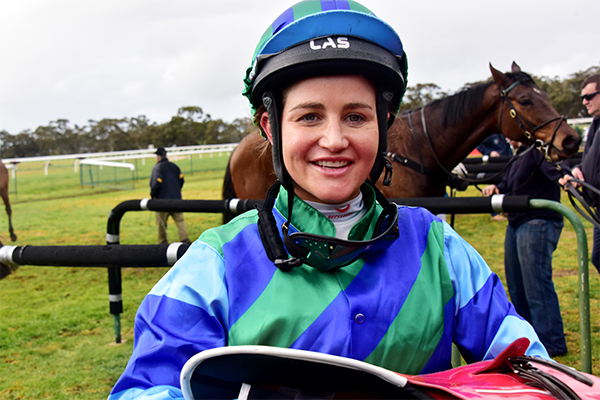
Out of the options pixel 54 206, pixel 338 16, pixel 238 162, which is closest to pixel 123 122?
pixel 54 206

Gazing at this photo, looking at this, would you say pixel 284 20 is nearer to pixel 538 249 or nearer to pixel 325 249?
pixel 325 249

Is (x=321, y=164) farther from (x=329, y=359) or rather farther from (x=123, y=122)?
(x=123, y=122)

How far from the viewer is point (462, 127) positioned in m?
4.23

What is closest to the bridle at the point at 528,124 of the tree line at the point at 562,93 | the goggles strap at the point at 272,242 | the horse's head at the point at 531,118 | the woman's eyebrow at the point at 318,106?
the horse's head at the point at 531,118

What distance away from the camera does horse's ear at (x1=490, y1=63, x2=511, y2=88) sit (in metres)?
4.03

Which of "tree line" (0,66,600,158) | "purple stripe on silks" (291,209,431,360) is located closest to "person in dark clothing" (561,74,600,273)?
"purple stripe on silks" (291,209,431,360)

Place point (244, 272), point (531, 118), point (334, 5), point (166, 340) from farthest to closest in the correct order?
point (531, 118), point (334, 5), point (244, 272), point (166, 340)

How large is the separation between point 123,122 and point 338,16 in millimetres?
59657

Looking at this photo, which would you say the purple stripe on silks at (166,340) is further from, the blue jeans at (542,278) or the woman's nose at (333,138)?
the blue jeans at (542,278)

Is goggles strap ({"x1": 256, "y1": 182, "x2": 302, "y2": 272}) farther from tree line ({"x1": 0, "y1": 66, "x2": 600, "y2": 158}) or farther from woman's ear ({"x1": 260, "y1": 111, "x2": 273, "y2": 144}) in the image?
tree line ({"x1": 0, "y1": 66, "x2": 600, "y2": 158})

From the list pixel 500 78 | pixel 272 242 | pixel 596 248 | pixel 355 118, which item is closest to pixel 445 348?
pixel 272 242

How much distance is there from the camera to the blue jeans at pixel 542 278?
11.1 feet

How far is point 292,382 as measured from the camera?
785 millimetres

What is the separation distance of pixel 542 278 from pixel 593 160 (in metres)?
1.00
